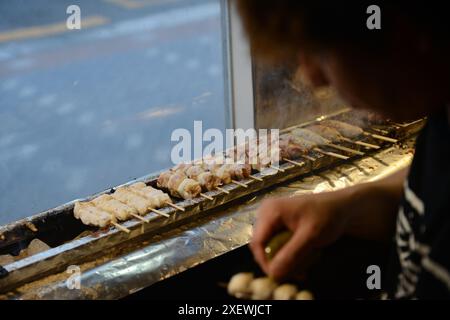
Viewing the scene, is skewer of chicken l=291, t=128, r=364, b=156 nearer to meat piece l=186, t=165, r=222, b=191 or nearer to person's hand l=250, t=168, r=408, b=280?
meat piece l=186, t=165, r=222, b=191

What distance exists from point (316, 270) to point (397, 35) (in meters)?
0.98

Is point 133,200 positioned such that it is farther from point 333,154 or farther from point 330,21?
point 330,21

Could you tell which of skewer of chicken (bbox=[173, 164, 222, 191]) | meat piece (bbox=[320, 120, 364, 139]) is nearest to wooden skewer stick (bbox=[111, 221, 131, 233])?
skewer of chicken (bbox=[173, 164, 222, 191])

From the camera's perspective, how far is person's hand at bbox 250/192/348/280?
178 cm

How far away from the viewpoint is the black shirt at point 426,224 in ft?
4.08

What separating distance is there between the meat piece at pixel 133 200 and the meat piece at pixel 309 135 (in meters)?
1.38

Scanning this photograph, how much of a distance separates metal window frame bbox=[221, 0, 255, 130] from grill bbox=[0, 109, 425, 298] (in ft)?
3.73

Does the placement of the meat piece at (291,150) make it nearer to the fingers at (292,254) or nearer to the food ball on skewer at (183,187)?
the food ball on skewer at (183,187)

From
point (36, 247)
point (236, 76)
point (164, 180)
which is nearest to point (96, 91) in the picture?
point (236, 76)

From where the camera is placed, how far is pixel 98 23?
506 centimetres

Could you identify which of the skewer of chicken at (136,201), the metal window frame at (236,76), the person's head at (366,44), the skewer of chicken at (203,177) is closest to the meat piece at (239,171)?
the skewer of chicken at (203,177)

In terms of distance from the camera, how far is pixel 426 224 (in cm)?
132

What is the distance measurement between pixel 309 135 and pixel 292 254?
8.59 feet

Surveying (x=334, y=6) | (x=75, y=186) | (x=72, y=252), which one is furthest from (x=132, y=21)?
(x=334, y=6)
